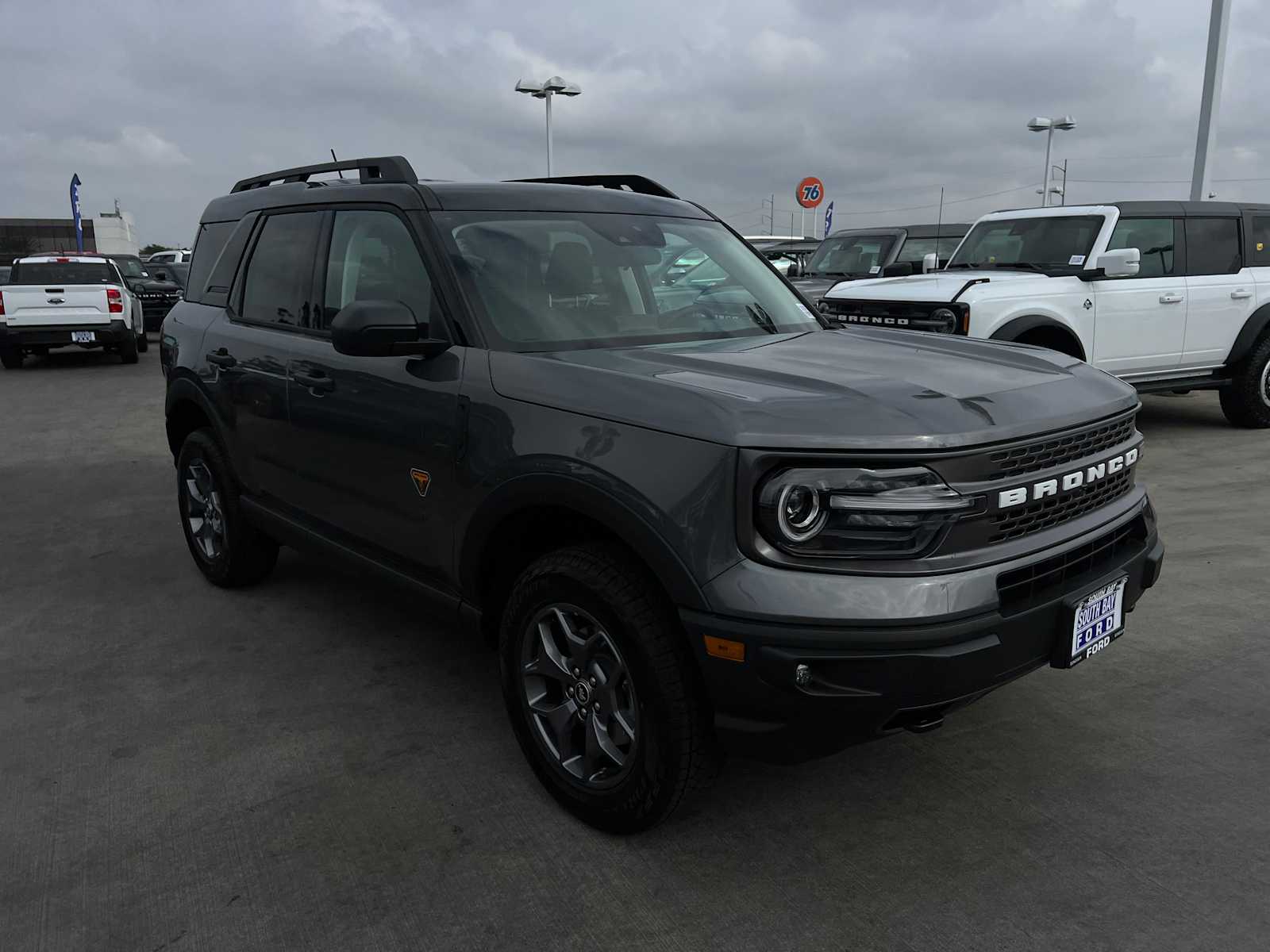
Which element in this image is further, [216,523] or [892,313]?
[892,313]

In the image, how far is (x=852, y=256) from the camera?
1293 centimetres

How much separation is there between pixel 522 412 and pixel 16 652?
2.83 metres

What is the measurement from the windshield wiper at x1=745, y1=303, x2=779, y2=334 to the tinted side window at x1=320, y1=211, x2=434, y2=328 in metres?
1.22

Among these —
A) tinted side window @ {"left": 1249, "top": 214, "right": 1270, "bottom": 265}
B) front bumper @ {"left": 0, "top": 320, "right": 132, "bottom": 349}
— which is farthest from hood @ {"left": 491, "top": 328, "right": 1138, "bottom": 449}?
front bumper @ {"left": 0, "top": 320, "right": 132, "bottom": 349}

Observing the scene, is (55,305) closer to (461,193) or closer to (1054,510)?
(461,193)

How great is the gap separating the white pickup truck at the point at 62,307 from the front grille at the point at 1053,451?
51.2 ft

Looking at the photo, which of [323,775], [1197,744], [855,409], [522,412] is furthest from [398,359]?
[1197,744]

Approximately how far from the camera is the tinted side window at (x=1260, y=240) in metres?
8.86

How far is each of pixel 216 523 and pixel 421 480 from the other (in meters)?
2.20

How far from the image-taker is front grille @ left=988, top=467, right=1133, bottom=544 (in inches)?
99.5

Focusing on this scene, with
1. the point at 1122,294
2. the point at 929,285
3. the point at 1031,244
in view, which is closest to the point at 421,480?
the point at 929,285

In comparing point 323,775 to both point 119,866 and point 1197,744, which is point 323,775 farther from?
point 1197,744

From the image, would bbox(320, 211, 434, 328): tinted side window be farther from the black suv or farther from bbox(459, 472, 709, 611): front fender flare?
bbox(459, 472, 709, 611): front fender flare

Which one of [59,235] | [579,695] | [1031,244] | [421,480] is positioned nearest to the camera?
[579,695]
